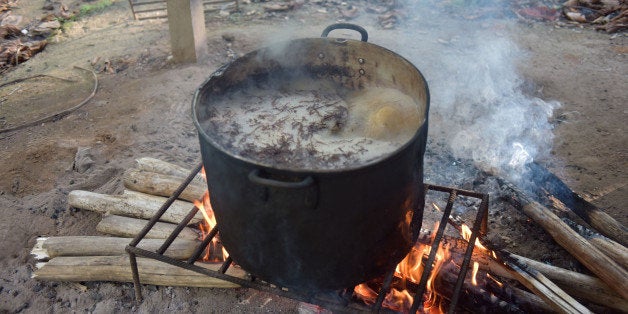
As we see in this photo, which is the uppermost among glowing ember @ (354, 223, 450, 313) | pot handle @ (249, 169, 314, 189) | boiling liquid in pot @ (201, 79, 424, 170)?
pot handle @ (249, 169, 314, 189)

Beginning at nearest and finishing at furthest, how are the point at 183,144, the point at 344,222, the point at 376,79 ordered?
the point at 344,222, the point at 376,79, the point at 183,144

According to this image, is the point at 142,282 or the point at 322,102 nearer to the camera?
the point at 322,102

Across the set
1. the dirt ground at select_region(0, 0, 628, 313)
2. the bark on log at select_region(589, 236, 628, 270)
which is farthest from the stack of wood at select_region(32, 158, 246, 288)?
the bark on log at select_region(589, 236, 628, 270)

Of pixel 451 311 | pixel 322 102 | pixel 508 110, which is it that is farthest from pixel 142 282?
pixel 508 110

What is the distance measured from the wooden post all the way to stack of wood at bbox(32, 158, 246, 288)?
2780mm

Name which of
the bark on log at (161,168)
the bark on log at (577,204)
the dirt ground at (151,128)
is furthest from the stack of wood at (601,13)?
the bark on log at (161,168)

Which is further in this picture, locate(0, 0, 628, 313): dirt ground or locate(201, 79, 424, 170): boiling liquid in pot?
locate(0, 0, 628, 313): dirt ground

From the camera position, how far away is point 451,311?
7.86 ft

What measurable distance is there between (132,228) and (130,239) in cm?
10

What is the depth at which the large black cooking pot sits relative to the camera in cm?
197

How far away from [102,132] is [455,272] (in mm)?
4202

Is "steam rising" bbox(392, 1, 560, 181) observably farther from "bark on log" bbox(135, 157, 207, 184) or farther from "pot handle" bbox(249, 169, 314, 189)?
"pot handle" bbox(249, 169, 314, 189)

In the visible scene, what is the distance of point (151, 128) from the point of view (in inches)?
208

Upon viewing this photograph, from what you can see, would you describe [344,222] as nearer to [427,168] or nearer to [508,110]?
[427,168]
